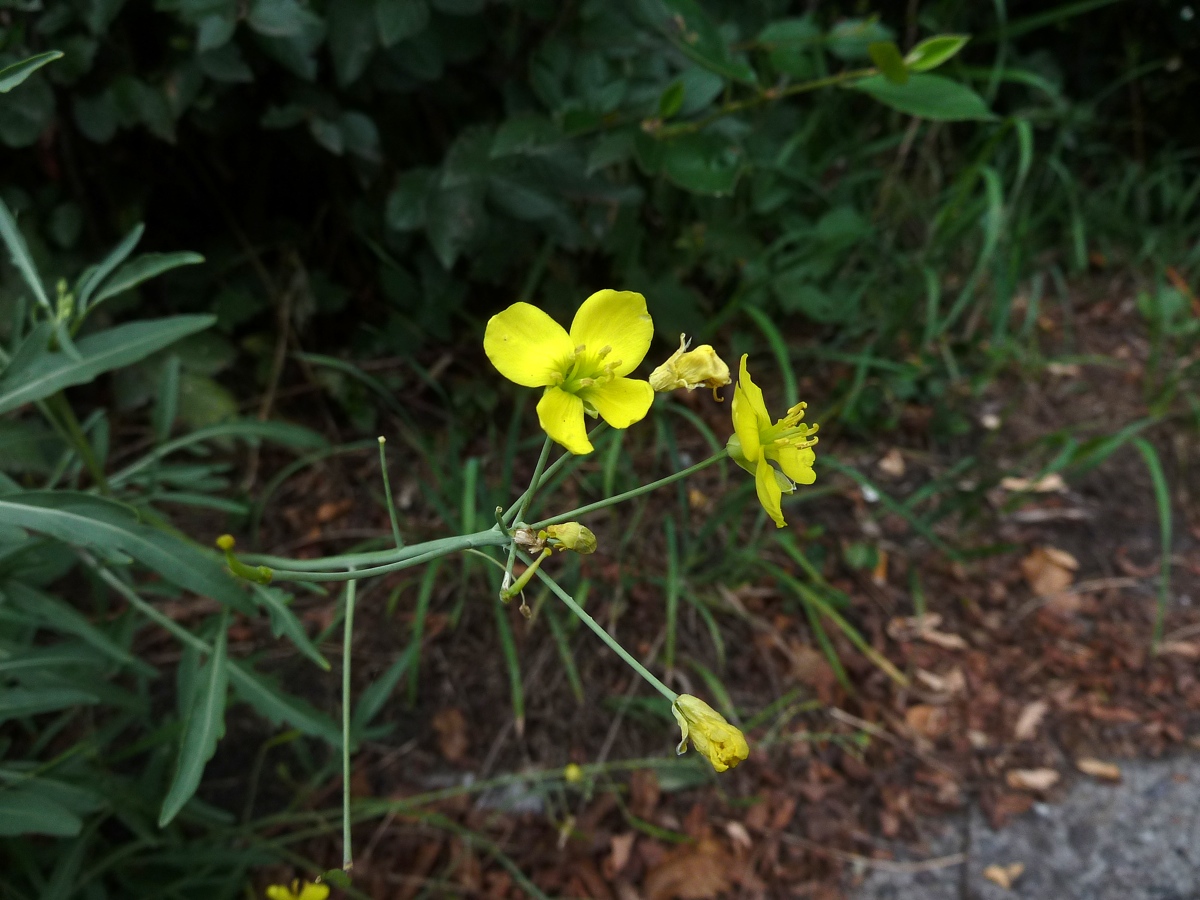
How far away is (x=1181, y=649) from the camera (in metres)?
2.25

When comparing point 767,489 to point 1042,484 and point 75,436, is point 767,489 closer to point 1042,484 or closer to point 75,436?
point 75,436

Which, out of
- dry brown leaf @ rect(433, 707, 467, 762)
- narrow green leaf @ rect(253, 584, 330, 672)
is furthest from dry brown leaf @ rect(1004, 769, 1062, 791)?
narrow green leaf @ rect(253, 584, 330, 672)

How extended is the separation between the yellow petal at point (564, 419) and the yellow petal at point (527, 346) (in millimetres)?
30

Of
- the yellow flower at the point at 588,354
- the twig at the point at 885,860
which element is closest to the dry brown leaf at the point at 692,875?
the twig at the point at 885,860

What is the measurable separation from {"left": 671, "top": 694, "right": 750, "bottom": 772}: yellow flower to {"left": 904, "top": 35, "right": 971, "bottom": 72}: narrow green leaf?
4.08ft

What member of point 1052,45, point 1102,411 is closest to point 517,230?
point 1102,411

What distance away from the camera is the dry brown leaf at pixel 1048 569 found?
2.36 m

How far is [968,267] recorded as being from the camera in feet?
9.99

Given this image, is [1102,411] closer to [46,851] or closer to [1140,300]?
[1140,300]

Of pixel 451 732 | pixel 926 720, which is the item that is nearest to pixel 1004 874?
pixel 926 720

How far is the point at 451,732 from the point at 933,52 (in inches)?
66.4

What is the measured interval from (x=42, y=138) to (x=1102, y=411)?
9.84ft

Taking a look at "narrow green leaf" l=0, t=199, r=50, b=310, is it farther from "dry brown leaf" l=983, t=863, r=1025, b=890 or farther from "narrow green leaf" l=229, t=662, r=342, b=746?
"dry brown leaf" l=983, t=863, r=1025, b=890

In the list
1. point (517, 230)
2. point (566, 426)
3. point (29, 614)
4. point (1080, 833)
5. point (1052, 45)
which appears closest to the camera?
point (566, 426)
